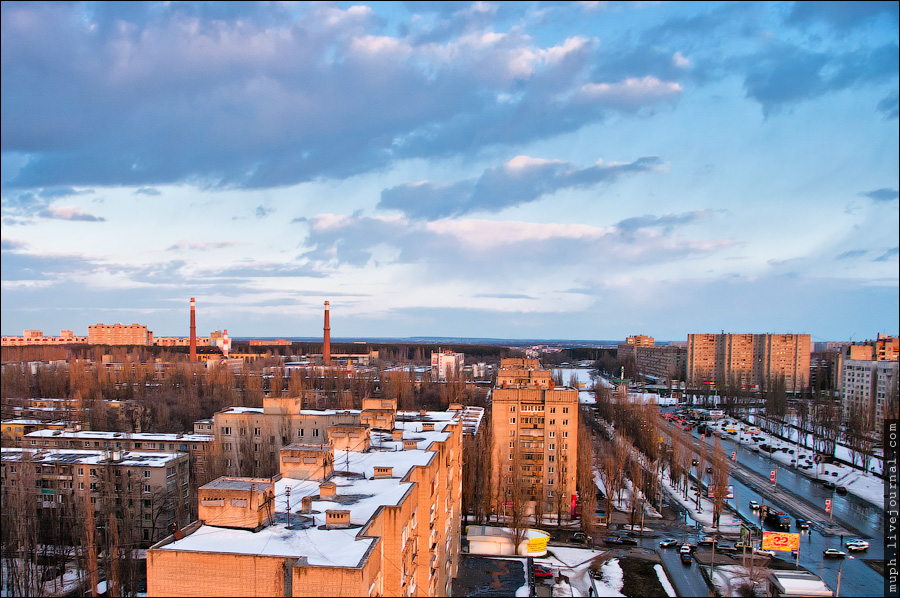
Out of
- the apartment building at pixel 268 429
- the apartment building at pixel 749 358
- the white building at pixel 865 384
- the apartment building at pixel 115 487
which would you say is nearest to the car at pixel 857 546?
the white building at pixel 865 384

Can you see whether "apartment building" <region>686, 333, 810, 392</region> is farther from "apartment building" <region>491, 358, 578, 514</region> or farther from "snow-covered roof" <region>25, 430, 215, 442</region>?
"snow-covered roof" <region>25, 430, 215, 442</region>

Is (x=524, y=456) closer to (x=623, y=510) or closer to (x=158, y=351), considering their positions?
(x=623, y=510)

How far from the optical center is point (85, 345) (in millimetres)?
76438

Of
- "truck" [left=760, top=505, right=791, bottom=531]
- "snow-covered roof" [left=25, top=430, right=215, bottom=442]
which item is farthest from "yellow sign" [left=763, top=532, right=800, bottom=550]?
"snow-covered roof" [left=25, top=430, right=215, bottom=442]

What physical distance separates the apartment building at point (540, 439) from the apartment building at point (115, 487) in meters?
11.3

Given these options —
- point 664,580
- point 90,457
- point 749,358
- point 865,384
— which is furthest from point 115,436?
→ point 749,358

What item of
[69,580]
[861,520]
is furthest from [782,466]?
[69,580]

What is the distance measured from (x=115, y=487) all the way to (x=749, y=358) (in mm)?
61303

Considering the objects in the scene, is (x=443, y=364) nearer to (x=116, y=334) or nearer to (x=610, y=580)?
(x=610, y=580)

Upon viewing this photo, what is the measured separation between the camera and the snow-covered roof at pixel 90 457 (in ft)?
59.9

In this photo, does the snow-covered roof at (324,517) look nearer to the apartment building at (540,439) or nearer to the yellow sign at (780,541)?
the apartment building at (540,439)

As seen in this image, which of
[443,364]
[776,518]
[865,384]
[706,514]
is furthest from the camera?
[443,364]

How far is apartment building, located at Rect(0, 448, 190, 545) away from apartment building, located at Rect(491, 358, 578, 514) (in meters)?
11.3

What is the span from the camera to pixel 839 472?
1085 inches
